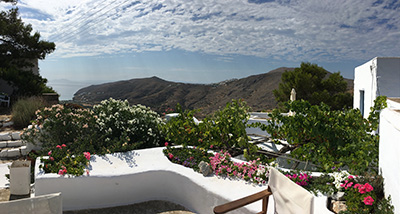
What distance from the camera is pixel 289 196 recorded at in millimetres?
2799

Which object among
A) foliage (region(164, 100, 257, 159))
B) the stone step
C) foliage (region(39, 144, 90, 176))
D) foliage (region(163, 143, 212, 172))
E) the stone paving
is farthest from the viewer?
the stone step

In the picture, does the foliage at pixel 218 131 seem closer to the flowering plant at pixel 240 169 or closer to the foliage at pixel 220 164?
the foliage at pixel 220 164

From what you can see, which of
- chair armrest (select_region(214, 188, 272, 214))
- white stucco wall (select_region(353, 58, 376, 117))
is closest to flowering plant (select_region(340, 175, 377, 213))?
chair armrest (select_region(214, 188, 272, 214))

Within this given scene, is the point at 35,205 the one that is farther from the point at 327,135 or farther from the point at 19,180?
the point at 327,135

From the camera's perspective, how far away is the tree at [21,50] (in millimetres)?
12938

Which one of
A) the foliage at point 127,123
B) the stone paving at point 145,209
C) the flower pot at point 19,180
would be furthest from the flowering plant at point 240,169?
the flower pot at point 19,180

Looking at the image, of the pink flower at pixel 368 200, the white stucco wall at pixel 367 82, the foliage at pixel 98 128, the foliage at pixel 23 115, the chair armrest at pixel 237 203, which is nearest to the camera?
the chair armrest at pixel 237 203

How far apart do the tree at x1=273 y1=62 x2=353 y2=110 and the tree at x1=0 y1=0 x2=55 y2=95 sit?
15784 millimetres

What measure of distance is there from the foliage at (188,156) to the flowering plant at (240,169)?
0.27m

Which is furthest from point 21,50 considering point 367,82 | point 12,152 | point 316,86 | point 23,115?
point 316,86

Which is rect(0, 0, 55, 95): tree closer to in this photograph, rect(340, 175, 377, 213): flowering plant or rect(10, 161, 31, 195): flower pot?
Result: rect(10, 161, 31, 195): flower pot

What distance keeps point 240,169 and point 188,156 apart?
3.49 feet

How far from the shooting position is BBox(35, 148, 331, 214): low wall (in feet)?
13.1

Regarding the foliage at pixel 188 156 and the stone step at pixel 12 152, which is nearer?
the foliage at pixel 188 156
